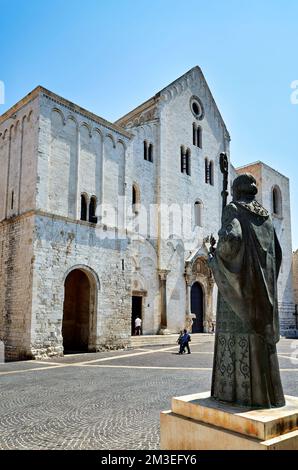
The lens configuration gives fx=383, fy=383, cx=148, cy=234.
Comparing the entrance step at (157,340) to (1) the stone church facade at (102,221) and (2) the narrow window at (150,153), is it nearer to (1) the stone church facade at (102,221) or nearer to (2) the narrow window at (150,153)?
(1) the stone church facade at (102,221)

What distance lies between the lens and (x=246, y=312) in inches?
133

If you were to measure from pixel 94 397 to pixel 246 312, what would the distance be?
5715 millimetres

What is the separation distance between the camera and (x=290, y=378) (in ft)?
33.5

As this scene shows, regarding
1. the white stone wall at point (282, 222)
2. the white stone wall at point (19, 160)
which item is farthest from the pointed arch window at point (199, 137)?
the white stone wall at point (19, 160)

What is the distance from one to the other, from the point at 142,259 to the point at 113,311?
4.70m

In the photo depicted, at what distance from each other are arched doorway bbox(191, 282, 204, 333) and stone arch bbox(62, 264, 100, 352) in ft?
29.2

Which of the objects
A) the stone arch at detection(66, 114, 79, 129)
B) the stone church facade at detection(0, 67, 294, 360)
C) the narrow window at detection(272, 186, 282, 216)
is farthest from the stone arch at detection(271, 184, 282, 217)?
the stone arch at detection(66, 114, 79, 129)

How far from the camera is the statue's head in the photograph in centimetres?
395

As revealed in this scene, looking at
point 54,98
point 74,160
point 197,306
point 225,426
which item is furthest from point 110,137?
point 225,426

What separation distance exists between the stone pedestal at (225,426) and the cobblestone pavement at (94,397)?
1.63 metres

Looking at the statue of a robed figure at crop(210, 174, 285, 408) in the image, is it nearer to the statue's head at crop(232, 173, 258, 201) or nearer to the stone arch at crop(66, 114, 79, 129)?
the statue's head at crop(232, 173, 258, 201)

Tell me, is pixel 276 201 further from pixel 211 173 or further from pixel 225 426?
pixel 225 426

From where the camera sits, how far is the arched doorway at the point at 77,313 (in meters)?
18.7

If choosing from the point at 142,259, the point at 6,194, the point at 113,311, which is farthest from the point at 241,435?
the point at 142,259
